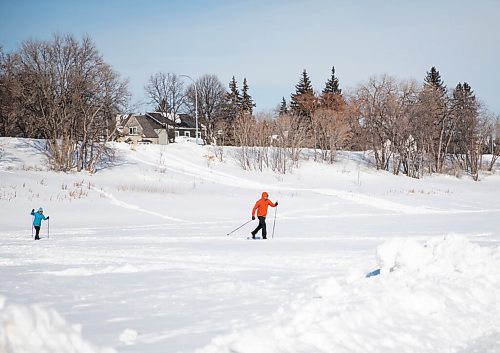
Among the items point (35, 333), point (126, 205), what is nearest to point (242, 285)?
point (35, 333)

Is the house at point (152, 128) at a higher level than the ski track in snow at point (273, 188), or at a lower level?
higher

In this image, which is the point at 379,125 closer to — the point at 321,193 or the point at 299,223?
the point at 321,193

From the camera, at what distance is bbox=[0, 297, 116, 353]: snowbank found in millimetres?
3789

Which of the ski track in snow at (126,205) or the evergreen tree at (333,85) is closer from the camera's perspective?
the ski track in snow at (126,205)

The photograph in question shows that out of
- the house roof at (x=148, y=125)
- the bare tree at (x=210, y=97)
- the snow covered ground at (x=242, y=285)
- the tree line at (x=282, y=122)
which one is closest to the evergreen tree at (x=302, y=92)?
the tree line at (x=282, y=122)

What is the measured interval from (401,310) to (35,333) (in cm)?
505

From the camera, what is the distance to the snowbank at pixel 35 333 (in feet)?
12.4

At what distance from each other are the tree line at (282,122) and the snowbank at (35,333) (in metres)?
39.6

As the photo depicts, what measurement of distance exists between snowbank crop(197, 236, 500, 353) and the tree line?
37.0m

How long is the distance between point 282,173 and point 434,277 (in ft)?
141

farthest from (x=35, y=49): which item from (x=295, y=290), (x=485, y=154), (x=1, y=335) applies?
(x=485, y=154)

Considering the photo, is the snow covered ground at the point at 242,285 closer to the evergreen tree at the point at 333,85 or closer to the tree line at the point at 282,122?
the tree line at the point at 282,122

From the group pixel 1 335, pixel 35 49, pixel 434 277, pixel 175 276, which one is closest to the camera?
pixel 1 335

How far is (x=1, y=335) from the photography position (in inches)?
148
